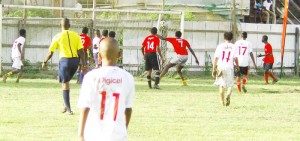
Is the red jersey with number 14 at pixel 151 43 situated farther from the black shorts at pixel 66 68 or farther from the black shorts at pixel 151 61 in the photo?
the black shorts at pixel 66 68

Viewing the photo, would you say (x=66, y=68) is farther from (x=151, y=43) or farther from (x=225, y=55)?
(x=151, y=43)

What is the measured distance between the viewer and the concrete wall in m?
34.1

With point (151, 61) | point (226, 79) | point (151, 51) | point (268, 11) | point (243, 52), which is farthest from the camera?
point (268, 11)

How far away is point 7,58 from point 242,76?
424 inches

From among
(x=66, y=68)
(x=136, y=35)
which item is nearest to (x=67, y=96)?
(x=66, y=68)

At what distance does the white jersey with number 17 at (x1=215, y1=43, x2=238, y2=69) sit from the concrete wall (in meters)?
14.5

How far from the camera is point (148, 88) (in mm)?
26797

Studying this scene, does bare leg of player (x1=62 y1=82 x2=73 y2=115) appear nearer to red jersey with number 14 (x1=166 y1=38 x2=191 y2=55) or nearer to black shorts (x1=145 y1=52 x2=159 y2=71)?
black shorts (x1=145 y1=52 x2=159 y2=71)

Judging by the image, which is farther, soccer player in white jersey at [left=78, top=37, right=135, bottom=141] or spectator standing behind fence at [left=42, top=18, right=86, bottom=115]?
spectator standing behind fence at [left=42, top=18, right=86, bottom=115]

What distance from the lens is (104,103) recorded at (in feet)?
27.8

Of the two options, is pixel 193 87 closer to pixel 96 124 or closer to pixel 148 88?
pixel 148 88

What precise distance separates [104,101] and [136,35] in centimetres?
2672

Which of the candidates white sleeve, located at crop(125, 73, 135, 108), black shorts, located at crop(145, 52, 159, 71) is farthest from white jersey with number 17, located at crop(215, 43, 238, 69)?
white sleeve, located at crop(125, 73, 135, 108)

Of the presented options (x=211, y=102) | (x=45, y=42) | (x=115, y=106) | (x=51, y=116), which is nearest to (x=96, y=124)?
(x=115, y=106)
